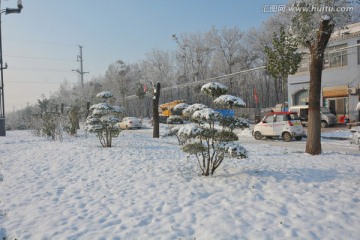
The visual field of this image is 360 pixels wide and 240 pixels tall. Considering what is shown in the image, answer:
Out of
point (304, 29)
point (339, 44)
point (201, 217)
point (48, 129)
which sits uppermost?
point (339, 44)

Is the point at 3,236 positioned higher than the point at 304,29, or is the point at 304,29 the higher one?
the point at 304,29

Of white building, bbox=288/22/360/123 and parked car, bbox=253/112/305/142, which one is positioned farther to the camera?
white building, bbox=288/22/360/123

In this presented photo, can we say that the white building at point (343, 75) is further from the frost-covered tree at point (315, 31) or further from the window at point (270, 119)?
the frost-covered tree at point (315, 31)

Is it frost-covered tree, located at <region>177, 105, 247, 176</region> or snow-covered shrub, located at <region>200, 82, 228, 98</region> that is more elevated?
snow-covered shrub, located at <region>200, 82, 228, 98</region>

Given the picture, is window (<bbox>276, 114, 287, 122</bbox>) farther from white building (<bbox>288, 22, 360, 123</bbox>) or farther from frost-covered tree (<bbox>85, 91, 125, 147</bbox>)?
white building (<bbox>288, 22, 360, 123</bbox>)

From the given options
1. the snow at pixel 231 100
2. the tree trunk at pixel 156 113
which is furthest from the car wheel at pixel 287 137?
the snow at pixel 231 100

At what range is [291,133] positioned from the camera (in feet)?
57.8

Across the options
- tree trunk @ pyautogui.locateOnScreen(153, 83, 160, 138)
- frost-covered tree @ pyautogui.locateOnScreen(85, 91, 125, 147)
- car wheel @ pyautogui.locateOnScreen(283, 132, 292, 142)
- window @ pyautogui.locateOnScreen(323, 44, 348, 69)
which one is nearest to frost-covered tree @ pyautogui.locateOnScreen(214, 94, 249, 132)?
frost-covered tree @ pyautogui.locateOnScreen(85, 91, 125, 147)

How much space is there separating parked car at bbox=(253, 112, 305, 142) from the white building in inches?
399

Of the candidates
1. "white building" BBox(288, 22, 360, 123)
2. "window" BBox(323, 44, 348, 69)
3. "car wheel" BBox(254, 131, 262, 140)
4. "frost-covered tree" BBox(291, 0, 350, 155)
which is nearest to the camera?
"frost-covered tree" BBox(291, 0, 350, 155)

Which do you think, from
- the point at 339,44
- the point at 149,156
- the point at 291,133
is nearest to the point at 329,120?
the point at 339,44

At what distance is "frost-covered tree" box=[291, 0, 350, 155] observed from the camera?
9.79 m

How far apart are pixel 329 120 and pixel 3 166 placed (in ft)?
74.6

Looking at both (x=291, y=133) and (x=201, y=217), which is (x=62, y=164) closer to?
(x=201, y=217)
